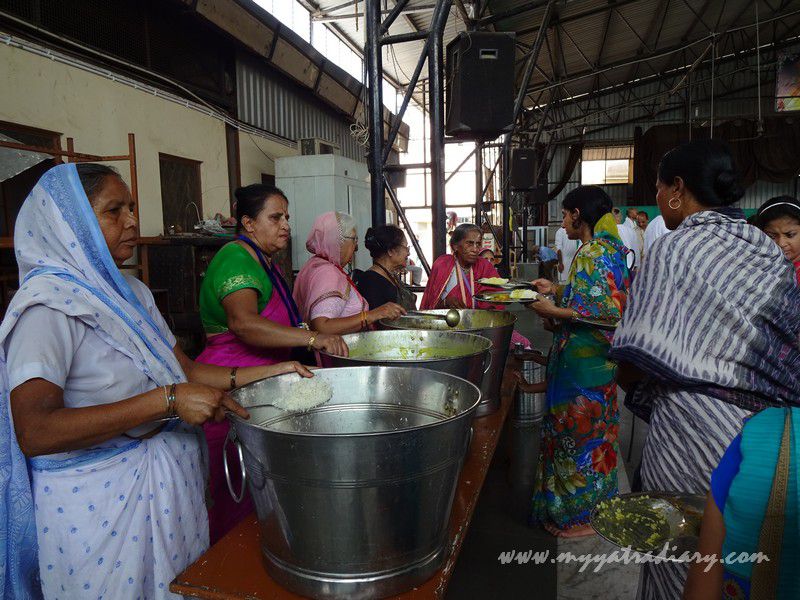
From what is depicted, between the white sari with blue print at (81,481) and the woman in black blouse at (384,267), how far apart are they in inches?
78.2

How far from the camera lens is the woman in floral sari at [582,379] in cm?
250

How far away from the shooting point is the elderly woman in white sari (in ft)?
3.64

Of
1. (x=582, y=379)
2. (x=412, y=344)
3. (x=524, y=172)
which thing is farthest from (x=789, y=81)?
(x=412, y=344)

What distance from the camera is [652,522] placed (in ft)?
3.78

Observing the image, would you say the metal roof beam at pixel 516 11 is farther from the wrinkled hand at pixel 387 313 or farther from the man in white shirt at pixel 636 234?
the man in white shirt at pixel 636 234

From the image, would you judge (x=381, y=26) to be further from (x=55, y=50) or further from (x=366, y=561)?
(x=366, y=561)

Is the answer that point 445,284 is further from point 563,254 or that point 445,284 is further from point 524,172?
point 524,172

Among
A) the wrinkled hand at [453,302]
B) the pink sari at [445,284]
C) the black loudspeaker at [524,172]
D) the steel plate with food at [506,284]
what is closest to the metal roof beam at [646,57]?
the black loudspeaker at [524,172]

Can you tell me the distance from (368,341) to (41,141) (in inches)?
159

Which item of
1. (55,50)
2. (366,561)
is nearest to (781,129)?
(55,50)

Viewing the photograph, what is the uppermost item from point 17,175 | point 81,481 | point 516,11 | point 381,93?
point 516,11

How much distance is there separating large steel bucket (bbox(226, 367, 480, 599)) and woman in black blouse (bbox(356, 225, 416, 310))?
7.02ft

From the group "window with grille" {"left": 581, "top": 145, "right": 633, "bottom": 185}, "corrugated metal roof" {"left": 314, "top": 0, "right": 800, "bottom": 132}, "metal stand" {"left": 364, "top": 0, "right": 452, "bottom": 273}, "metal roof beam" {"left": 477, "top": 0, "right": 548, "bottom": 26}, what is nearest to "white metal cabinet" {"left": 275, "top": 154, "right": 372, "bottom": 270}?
"corrugated metal roof" {"left": 314, "top": 0, "right": 800, "bottom": 132}

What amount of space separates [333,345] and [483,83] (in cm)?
321
